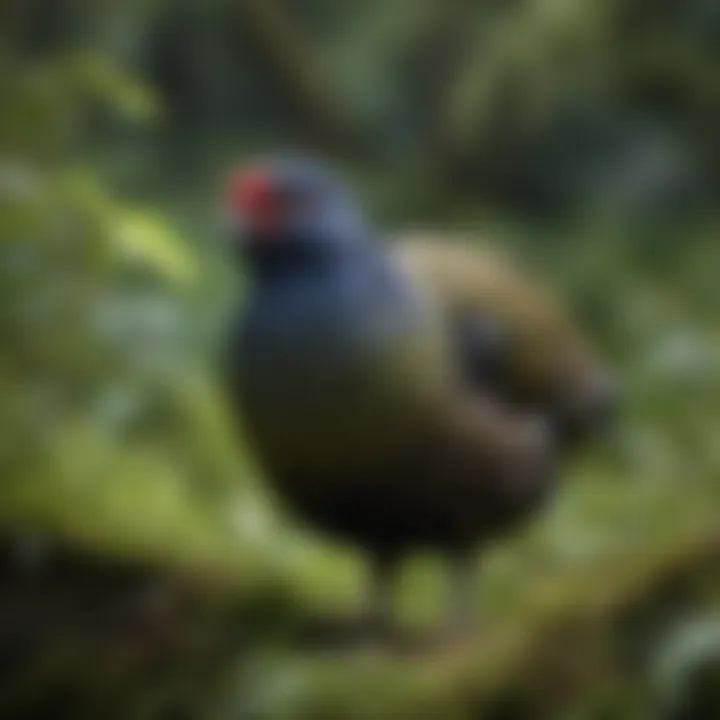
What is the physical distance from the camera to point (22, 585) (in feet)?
3.67

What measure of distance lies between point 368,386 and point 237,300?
0.37 feet

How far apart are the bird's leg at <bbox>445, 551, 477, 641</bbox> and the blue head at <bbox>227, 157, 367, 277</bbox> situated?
0.22m

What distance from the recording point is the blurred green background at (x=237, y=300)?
103cm

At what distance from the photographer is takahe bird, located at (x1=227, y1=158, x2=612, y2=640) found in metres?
1.06

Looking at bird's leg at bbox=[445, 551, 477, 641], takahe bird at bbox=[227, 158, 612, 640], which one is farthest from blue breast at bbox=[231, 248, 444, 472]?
bird's leg at bbox=[445, 551, 477, 641]

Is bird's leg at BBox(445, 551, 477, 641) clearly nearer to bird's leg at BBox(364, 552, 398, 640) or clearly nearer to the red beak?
bird's leg at BBox(364, 552, 398, 640)

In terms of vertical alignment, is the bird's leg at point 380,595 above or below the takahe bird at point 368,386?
below

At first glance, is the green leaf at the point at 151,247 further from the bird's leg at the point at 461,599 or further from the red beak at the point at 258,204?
the bird's leg at the point at 461,599

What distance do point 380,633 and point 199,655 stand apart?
123 millimetres

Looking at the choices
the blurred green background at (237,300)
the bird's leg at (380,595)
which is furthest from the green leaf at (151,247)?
the bird's leg at (380,595)

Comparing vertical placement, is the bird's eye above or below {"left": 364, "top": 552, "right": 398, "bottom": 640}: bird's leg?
above

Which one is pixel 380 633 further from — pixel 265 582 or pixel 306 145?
pixel 306 145

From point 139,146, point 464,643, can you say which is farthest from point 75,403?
point 464,643

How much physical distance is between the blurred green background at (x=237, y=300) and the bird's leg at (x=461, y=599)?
0.01 meters
